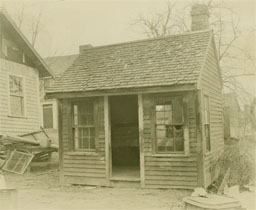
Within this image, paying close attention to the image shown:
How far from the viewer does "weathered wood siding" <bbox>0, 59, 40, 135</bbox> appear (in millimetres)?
14428

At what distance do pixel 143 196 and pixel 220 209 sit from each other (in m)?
3.07

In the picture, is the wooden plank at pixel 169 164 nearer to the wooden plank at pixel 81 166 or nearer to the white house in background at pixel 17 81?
the wooden plank at pixel 81 166

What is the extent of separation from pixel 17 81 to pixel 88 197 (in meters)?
8.07

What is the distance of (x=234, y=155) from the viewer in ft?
33.1

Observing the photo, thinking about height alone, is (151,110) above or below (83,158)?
above

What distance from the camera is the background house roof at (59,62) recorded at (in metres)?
29.0

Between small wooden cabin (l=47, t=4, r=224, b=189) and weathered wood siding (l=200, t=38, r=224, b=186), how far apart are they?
0.09 feet

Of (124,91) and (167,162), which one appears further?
(124,91)

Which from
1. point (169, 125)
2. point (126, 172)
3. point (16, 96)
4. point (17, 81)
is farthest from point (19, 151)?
point (169, 125)

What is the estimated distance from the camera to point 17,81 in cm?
1560

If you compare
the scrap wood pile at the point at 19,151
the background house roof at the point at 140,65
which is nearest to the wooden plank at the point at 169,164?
the background house roof at the point at 140,65

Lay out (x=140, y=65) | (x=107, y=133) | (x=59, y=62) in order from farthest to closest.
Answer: (x=59, y=62), (x=140, y=65), (x=107, y=133)

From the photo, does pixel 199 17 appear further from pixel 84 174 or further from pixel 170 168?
pixel 84 174

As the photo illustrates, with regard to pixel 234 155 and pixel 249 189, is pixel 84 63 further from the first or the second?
pixel 249 189
